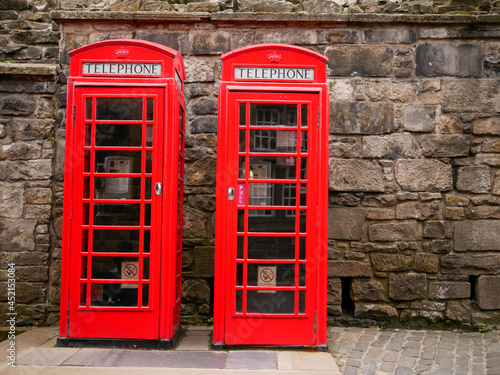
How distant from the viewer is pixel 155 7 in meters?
5.50

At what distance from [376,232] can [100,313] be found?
9.62 ft

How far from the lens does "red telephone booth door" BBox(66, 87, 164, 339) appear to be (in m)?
4.19

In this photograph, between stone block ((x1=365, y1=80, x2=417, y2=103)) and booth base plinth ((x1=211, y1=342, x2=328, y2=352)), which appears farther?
stone block ((x1=365, y1=80, x2=417, y2=103))

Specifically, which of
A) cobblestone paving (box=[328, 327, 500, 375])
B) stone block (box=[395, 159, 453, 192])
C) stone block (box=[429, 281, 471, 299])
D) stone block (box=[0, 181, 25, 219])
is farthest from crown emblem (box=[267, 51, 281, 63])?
stone block (box=[0, 181, 25, 219])

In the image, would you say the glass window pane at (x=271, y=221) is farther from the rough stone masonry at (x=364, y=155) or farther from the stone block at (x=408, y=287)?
the stone block at (x=408, y=287)

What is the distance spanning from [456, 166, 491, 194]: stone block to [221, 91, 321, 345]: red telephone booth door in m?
1.99

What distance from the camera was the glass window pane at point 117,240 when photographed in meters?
4.22

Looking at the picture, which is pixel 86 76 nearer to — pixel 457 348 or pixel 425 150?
pixel 425 150

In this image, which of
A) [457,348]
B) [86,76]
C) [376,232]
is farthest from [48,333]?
[457,348]

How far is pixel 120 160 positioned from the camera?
4.22 metres

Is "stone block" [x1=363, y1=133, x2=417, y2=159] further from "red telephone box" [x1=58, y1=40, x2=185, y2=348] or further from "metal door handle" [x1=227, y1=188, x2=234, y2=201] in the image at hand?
"red telephone box" [x1=58, y1=40, x2=185, y2=348]

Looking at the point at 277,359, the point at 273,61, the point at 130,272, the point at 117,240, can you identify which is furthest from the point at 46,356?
the point at 273,61

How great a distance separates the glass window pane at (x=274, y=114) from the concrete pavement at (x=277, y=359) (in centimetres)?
199

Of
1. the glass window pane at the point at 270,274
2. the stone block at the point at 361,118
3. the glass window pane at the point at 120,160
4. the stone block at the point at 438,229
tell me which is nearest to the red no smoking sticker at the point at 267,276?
the glass window pane at the point at 270,274
